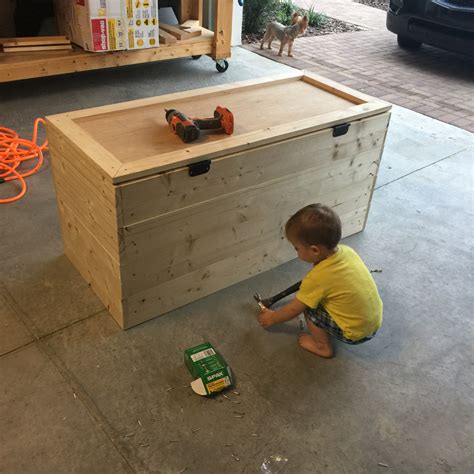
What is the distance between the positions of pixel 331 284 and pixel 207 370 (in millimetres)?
468

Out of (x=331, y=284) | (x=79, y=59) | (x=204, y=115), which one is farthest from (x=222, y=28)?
(x=331, y=284)

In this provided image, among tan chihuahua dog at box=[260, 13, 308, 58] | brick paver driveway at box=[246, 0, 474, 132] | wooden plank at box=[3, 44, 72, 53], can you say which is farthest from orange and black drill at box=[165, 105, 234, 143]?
tan chihuahua dog at box=[260, 13, 308, 58]

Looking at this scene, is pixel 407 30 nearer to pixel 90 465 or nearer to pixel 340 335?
pixel 340 335

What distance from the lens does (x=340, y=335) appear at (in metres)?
1.75

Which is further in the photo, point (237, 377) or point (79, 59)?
point (79, 59)

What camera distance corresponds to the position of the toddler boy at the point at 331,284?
1.61 m

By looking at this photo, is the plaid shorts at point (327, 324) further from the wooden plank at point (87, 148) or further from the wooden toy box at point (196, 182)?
the wooden plank at point (87, 148)

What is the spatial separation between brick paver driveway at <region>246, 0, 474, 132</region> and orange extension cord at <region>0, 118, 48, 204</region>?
266 centimetres

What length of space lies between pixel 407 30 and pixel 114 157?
460 centimetres

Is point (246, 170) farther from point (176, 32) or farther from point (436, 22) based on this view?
point (436, 22)

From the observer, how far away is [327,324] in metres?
1.76

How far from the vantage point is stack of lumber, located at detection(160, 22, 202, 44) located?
4.06m

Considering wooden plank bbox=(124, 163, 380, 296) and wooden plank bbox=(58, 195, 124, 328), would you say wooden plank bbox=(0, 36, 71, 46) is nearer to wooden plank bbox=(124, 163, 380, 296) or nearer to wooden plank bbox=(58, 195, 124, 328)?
wooden plank bbox=(58, 195, 124, 328)

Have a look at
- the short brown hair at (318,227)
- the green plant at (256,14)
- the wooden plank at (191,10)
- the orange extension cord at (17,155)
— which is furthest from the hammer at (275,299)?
the green plant at (256,14)
